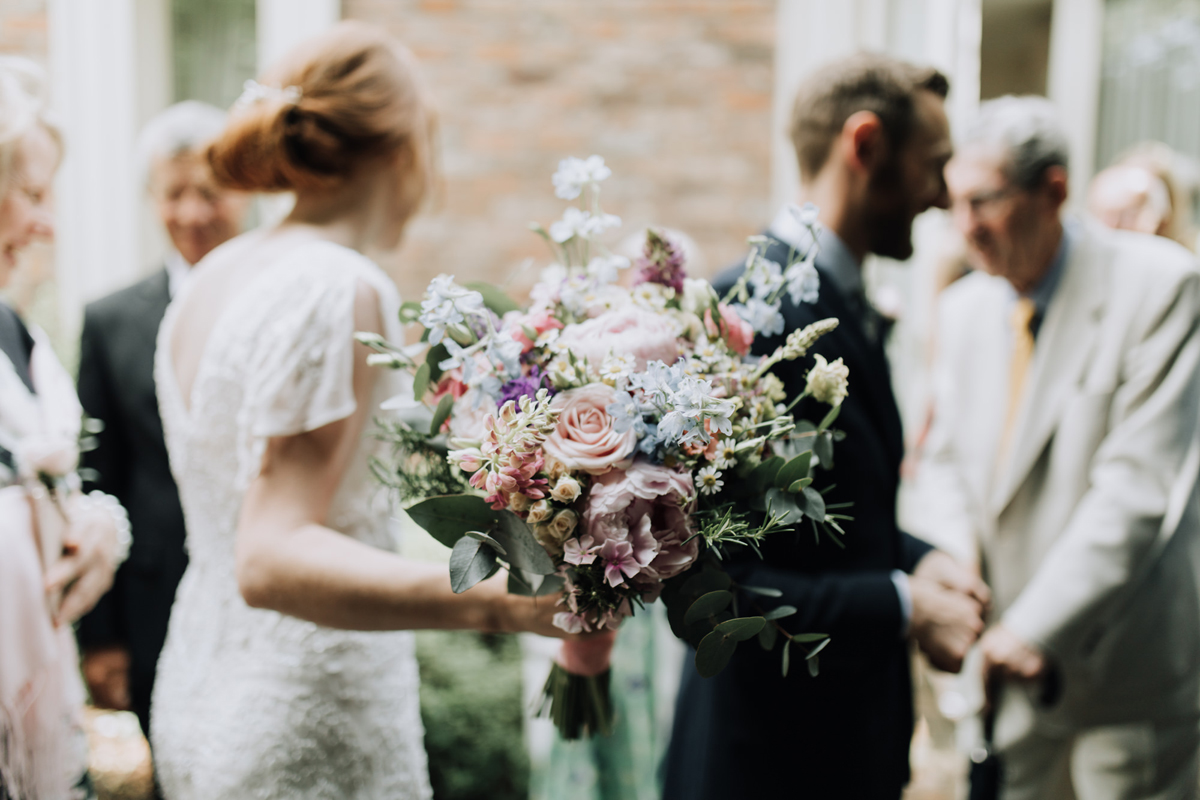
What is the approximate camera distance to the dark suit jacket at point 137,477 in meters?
2.68

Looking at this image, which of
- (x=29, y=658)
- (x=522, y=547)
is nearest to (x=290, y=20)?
(x=29, y=658)

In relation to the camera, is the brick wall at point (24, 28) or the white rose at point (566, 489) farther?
the brick wall at point (24, 28)

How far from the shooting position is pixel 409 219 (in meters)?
1.68

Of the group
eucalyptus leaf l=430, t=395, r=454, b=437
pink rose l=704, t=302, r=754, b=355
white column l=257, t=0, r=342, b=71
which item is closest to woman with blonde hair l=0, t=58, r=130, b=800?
eucalyptus leaf l=430, t=395, r=454, b=437

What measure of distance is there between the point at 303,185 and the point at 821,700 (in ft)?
4.69

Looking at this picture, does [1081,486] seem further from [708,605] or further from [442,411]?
[442,411]

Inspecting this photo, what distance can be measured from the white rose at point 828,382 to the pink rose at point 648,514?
0.77ft

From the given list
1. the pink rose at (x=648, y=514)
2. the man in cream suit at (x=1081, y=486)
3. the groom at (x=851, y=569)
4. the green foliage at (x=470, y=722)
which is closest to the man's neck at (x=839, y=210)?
the groom at (x=851, y=569)

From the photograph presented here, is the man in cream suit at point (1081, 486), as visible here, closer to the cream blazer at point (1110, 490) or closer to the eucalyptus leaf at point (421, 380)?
the cream blazer at point (1110, 490)

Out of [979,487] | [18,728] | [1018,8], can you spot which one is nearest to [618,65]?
[1018,8]

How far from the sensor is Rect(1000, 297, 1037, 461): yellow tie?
254 centimetres

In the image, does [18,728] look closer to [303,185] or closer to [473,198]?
[303,185]

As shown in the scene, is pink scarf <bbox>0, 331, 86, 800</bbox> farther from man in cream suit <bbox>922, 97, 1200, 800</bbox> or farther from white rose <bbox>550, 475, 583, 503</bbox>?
man in cream suit <bbox>922, 97, 1200, 800</bbox>

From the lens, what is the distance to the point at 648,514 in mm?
1026
